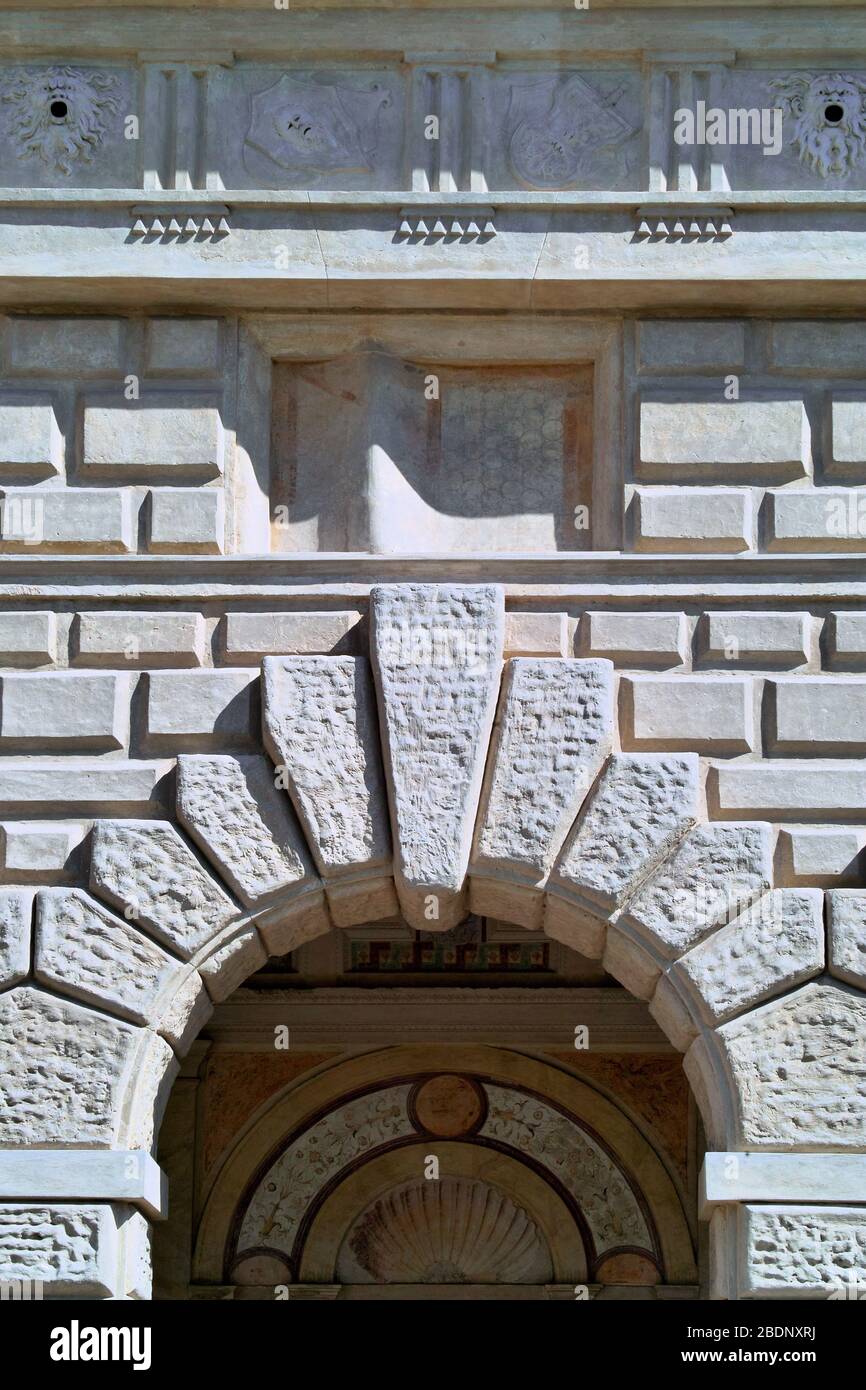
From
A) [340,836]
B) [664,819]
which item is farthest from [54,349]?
[664,819]

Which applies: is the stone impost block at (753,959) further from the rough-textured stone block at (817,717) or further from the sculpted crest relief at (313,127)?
the sculpted crest relief at (313,127)

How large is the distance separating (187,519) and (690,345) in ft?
5.34

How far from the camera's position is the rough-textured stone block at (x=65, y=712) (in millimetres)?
6465

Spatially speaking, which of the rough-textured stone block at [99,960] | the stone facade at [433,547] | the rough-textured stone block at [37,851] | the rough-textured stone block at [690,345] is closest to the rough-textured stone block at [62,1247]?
the stone facade at [433,547]

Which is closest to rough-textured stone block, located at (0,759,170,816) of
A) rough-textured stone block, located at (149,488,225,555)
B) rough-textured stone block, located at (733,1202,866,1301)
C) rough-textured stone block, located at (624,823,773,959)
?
rough-textured stone block, located at (149,488,225,555)

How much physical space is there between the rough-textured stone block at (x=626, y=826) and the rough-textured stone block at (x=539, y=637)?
1.28 feet

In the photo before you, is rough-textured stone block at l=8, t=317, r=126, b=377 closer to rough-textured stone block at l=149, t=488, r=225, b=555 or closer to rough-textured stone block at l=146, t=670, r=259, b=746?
rough-textured stone block at l=149, t=488, r=225, b=555

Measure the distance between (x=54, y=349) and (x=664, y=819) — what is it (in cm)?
237

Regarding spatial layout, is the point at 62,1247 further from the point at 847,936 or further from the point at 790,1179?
the point at 847,936

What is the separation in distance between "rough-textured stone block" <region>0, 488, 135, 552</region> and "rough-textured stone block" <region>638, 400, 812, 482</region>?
1.57 meters

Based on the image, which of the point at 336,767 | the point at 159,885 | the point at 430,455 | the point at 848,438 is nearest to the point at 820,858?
the point at 848,438

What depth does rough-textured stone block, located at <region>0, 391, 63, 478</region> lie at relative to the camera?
21.9ft

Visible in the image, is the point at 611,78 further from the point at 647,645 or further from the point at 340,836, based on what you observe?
the point at 340,836

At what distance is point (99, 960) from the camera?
20.4ft
